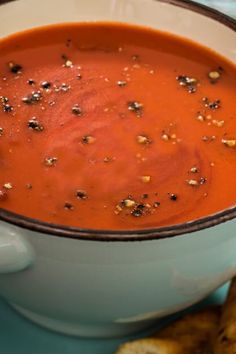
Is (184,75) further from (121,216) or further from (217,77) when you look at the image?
(121,216)

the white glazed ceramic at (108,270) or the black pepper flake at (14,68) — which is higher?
→ the black pepper flake at (14,68)

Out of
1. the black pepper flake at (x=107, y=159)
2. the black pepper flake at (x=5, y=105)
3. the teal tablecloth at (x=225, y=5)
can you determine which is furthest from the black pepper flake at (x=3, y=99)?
the teal tablecloth at (x=225, y=5)

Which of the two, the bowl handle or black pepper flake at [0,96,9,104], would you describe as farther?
black pepper flake at [0,96,9,104]

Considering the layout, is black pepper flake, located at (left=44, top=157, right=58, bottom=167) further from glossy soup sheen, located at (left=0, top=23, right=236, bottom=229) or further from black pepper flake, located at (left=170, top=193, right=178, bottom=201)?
black pepper flake, located at (left=170, top=193, right=178, bottom=201)

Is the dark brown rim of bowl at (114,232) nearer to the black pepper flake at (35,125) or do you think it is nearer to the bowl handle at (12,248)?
the bowl handle at (12,248)

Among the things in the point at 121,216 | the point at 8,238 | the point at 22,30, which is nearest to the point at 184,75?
the point at 22,30

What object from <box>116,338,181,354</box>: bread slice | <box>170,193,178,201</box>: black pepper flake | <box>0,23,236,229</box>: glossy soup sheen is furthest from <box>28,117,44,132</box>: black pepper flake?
<box>116,338,181,354</box>: bread slice
